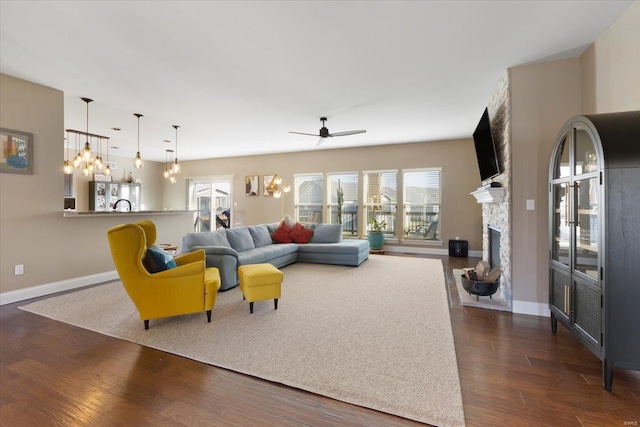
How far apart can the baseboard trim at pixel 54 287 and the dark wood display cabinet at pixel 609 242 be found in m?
6.07

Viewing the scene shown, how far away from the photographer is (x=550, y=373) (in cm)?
206

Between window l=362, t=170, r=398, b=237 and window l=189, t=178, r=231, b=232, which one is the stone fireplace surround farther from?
window l=189, t=178, r=231, b=232

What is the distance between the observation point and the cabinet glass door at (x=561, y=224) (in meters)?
2.43

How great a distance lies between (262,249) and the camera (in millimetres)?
5156

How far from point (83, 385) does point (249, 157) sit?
787cm

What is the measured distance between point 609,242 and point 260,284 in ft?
9.80

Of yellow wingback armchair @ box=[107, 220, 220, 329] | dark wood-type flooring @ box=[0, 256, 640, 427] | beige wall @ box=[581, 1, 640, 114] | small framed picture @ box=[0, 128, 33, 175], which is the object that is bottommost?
dark wood-type flooring @ box=[0, 256, 640, 427]

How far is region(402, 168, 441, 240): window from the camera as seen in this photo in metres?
7.26

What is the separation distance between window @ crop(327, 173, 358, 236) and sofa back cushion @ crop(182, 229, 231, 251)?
13.2ft

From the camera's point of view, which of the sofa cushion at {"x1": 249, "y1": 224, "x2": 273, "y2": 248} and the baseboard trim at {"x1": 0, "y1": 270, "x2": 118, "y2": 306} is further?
the sofa cushion at {"x1": 249, "y1": 224, "x2": 273, "y2": 248}

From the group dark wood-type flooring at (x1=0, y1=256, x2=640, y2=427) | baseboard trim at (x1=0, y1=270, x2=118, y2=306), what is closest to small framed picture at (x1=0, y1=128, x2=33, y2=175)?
baseboard trim at (x1=0, y1=270, x2=118, y2=306)

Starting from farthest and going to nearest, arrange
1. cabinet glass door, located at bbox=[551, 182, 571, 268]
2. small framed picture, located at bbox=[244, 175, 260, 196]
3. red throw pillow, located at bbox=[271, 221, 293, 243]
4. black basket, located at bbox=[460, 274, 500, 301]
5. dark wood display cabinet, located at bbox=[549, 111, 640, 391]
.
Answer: small framed picture, located at bbox=[244, 175, 260, 196], red throw pillow, located at bbox=[271, 221, 293, 243], black basket, located at bbox=[460, 274, 500, 301], cabinet glass door, located at bbox=[551, 182, 571, 268], dark wood display cabinet, located at bbox=[549, 111, 640, 391]

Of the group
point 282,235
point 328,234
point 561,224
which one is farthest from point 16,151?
point 561,224

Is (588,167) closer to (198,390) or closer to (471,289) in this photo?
(471,289)
